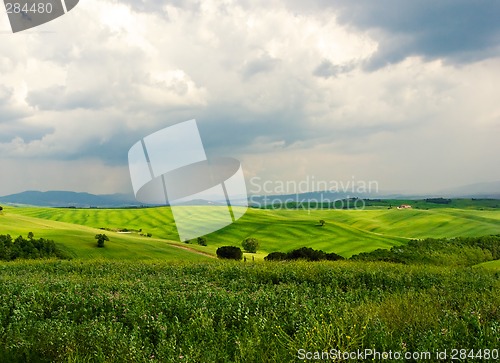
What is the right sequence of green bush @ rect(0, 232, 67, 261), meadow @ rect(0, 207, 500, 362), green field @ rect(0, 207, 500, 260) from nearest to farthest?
meadow @ rect(0, 207, 500, 362) < green bush @ rect(0, 232, 67, 261) < green field @ rect(0, 207, 500, 260)

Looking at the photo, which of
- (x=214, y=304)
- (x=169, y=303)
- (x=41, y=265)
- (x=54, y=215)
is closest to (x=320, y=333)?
(x=214, y=304)

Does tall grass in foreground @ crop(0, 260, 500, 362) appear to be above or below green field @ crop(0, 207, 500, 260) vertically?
above

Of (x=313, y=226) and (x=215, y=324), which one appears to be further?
(x=313, y=226)

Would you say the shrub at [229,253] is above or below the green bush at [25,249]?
below

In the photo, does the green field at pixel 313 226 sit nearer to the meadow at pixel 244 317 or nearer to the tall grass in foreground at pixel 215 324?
the meadow at pixel 244 317

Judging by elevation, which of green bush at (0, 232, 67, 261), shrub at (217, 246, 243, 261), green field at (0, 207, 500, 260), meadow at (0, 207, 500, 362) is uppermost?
meadow at (0, 207, 500, 362)

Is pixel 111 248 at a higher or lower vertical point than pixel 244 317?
lower

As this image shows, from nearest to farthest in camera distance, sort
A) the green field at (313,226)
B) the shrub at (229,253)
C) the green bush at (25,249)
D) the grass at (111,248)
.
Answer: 1. the green bush at (25,249)
2. the shrub at (229,253)
3. the grass at (111,248)
4. the green field at (313,226)

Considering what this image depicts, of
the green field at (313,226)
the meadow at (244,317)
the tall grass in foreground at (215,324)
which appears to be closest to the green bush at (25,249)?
the meadow at (244,317)

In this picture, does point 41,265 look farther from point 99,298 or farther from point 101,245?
point 101,245

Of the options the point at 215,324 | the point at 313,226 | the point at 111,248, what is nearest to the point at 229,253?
the point at 111,248

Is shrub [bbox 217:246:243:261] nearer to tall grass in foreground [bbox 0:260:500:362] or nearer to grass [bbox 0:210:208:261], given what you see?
grass [bbox 0:210:208:261]

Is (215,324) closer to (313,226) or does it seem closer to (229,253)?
(229,253)

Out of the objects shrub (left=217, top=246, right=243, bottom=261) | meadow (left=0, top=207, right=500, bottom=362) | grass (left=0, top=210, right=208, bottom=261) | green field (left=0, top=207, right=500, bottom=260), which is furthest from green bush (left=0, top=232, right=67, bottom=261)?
green field (left=0, top=207, right=500, bottom=260)
